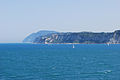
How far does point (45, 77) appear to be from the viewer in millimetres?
68062

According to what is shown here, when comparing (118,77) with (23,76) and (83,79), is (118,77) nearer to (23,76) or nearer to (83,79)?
(83,79)

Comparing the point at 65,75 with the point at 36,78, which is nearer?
the point at 36,78

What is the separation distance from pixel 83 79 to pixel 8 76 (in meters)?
19.6

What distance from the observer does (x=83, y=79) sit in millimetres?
65125

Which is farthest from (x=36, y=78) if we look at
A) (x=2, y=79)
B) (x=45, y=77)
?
(x=2, y=79)

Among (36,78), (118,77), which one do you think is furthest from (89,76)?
(36,78)

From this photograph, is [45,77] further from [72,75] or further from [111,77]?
[111,77]

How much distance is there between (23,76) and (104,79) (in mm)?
20718

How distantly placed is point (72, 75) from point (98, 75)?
678 centimetres

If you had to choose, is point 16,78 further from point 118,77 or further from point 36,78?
point 118,77

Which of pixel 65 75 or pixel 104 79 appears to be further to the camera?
pixel 65 75

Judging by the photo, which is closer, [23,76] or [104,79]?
[104,79]

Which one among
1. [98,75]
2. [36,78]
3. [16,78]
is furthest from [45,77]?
[98,75]

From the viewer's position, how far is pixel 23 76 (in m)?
70.4
